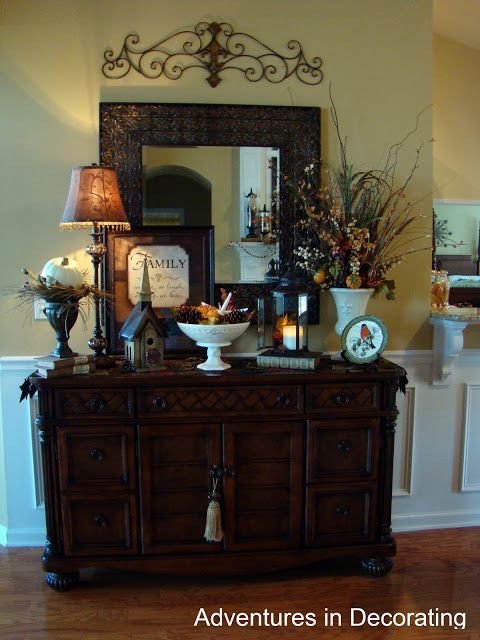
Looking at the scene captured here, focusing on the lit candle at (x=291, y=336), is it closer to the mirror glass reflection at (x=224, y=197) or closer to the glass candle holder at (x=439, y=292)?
the mirror glass reflection at (x=224, y=197)

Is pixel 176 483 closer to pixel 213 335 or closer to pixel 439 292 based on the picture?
pixel 213 335

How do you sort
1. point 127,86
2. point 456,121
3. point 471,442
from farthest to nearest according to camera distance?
point 456,121 → point 471,442 → point 127,86

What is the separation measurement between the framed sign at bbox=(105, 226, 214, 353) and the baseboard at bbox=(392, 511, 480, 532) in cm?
144

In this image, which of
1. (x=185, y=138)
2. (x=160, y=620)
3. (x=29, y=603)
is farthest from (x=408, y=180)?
(x=29, y=603)

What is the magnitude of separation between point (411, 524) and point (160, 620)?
54.7 inches

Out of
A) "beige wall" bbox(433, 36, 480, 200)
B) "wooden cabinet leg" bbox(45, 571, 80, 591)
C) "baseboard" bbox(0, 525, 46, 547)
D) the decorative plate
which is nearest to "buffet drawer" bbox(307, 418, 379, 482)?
the decorative plate

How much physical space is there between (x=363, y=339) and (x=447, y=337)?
21.4 inches

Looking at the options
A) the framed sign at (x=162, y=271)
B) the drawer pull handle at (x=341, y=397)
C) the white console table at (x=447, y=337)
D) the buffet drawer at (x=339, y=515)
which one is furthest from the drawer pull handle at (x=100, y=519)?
the white console table at (x=447, y=337)

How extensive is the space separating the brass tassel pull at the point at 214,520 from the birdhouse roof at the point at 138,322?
27.0 inches

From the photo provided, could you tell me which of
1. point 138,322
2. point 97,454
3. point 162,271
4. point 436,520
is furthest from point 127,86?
point 436,520

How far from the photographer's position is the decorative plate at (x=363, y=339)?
2.26 meters

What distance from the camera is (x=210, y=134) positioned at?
2447mm

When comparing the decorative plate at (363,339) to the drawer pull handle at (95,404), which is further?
the decorative plate at (363,339)

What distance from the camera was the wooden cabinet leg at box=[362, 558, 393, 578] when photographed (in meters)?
2.32
